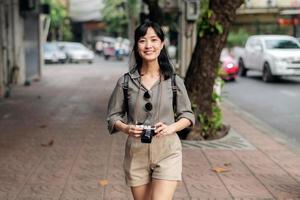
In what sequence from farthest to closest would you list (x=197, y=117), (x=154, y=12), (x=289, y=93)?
(x=289, y=93) → (x=154, y=12) → (x=197, y=117)

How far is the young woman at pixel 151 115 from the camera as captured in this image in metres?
3.50

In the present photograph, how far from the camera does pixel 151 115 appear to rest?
348 cm

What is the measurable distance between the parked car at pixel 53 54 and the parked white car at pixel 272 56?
14.9 metres

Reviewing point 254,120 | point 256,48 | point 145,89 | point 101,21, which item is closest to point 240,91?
point 256,48

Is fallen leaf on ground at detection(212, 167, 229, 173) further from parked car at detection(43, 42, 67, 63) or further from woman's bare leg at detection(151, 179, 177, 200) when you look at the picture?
parked car at detection(43, 42, 67, 63)

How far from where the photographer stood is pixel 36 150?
25.3ft

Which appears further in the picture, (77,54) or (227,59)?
(77,54)

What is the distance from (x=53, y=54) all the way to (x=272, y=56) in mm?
17925

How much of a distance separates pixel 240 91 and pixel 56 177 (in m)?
11.8

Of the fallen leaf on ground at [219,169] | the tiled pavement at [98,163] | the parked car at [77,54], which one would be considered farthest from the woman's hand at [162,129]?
the parked car at [77,54]

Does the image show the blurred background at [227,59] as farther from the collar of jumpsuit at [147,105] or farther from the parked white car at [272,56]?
the collar of jumpsuit at [147,105]

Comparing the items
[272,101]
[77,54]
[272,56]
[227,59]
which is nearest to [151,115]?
[272,101]

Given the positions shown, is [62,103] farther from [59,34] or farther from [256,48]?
[59,34]

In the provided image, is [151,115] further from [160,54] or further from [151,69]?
[160,54]
